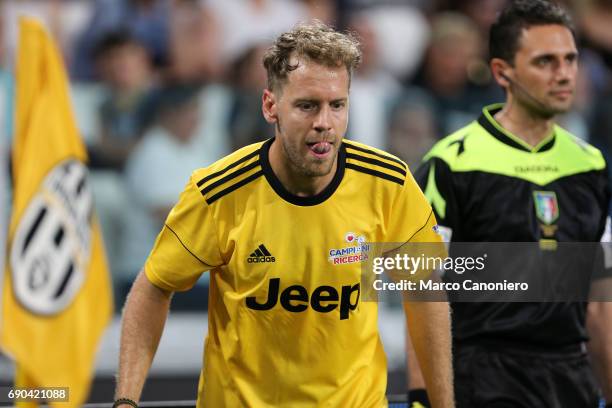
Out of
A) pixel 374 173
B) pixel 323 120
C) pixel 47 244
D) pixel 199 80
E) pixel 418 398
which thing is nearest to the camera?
pixel 323 120

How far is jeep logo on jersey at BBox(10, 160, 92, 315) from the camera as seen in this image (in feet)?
21.1

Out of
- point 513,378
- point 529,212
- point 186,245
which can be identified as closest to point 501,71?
point 529,212

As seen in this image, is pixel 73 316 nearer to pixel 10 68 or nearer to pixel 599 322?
pixel 599 322

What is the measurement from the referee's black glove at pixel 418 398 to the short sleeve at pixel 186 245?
126cm

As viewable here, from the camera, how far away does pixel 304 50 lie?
13.7 feet

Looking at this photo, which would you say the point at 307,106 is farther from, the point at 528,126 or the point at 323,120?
the point at 528,126

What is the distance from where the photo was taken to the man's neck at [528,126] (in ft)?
18.6

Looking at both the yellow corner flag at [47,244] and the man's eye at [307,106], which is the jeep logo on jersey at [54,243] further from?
the man's eye at [307,106]

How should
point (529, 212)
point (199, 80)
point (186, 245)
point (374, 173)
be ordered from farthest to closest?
1. point (199, 80)
2. point (529, 212)
3. point (374, 173)
4. point (186, 245)

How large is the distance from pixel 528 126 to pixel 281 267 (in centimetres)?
184

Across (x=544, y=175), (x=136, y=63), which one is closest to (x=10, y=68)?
(x=136, y=63)

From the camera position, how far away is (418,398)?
5.13 meters

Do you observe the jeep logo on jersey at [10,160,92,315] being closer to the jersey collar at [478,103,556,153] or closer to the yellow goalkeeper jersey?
the yellow goalkeeper jersey

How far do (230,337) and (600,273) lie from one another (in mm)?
1982
